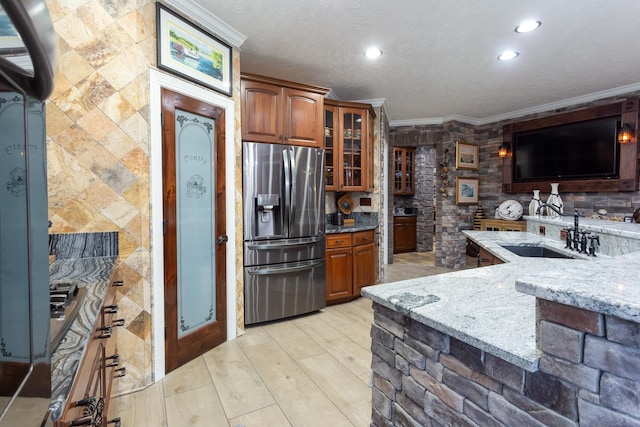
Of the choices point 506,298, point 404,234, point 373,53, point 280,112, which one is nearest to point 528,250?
point 506,298

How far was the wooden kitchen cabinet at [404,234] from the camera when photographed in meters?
7.26

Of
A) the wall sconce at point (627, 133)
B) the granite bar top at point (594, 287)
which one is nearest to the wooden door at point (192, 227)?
the granite bar top at point (594, 287)

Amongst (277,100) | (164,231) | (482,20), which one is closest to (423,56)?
(482,20)

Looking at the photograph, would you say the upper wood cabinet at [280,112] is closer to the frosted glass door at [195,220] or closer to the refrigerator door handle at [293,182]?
the refrigerator door handle at [293,182]

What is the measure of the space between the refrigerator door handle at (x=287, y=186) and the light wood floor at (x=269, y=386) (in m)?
1.04

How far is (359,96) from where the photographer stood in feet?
14.4

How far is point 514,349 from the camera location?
73 centimetres

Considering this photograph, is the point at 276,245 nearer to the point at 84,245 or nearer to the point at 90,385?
the point at 84,245

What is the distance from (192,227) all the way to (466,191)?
480 centimetres

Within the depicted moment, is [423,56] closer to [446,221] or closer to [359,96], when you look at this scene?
[359,96]

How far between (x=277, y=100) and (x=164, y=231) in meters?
1.70

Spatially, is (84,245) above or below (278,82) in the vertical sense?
below

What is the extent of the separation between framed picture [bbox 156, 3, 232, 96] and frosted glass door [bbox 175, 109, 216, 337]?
0.31 metres

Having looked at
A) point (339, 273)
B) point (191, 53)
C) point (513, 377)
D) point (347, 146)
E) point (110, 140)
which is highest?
point (191, 53)
